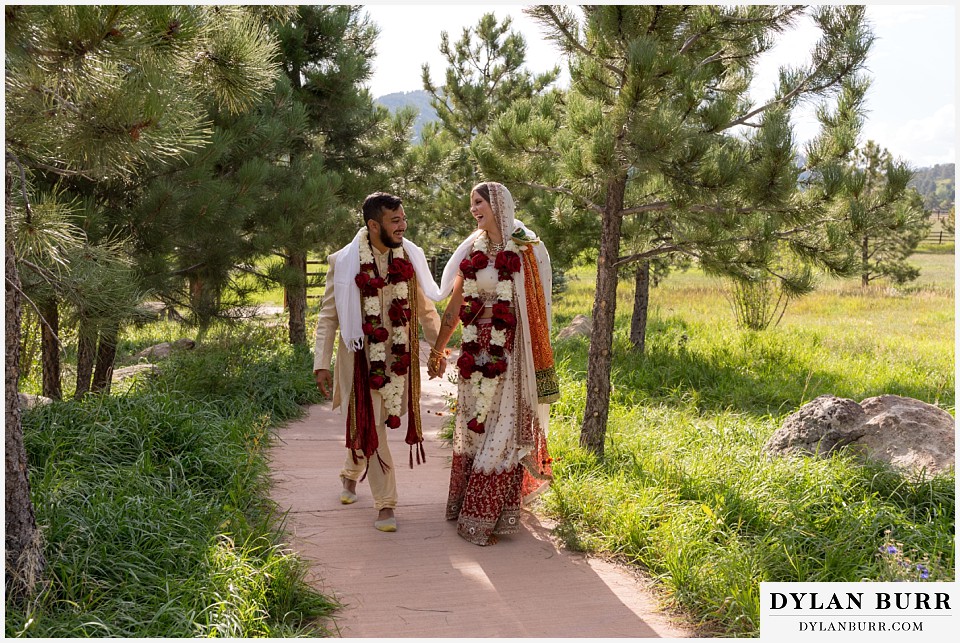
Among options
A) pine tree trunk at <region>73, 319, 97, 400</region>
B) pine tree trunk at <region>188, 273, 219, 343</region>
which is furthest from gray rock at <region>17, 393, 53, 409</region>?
pine tree trunk at <region>188, 273, 219, 343</region>

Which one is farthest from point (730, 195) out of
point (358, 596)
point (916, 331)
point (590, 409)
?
point (916, 331)

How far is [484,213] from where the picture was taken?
14.3ft

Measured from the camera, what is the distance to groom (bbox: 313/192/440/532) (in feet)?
14.4

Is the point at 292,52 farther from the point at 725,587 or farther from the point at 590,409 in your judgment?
the point at 725,587

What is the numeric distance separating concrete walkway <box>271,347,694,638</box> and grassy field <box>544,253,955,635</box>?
9.1 inches

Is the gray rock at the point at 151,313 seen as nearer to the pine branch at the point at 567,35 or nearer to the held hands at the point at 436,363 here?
the held hands at the point at 436,363

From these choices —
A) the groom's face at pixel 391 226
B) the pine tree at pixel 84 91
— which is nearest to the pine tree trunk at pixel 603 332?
the groom's face at pixel 391 226

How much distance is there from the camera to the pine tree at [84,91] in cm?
290

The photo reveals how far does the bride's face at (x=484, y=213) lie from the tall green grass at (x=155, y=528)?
6.50 feet

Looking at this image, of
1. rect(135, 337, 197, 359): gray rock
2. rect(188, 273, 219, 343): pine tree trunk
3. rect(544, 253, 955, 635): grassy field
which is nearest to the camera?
rect(544, 253, 955, 635): grassy field

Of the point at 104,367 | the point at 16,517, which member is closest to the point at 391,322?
the point at 16,517

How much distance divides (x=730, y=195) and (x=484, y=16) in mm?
11364

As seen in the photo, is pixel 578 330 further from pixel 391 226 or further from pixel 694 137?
pixel 391 226

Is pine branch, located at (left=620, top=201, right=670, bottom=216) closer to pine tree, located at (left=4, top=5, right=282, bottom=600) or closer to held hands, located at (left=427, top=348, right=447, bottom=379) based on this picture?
held hands, located at (left=427, top=348, right=447, bottom=379)
